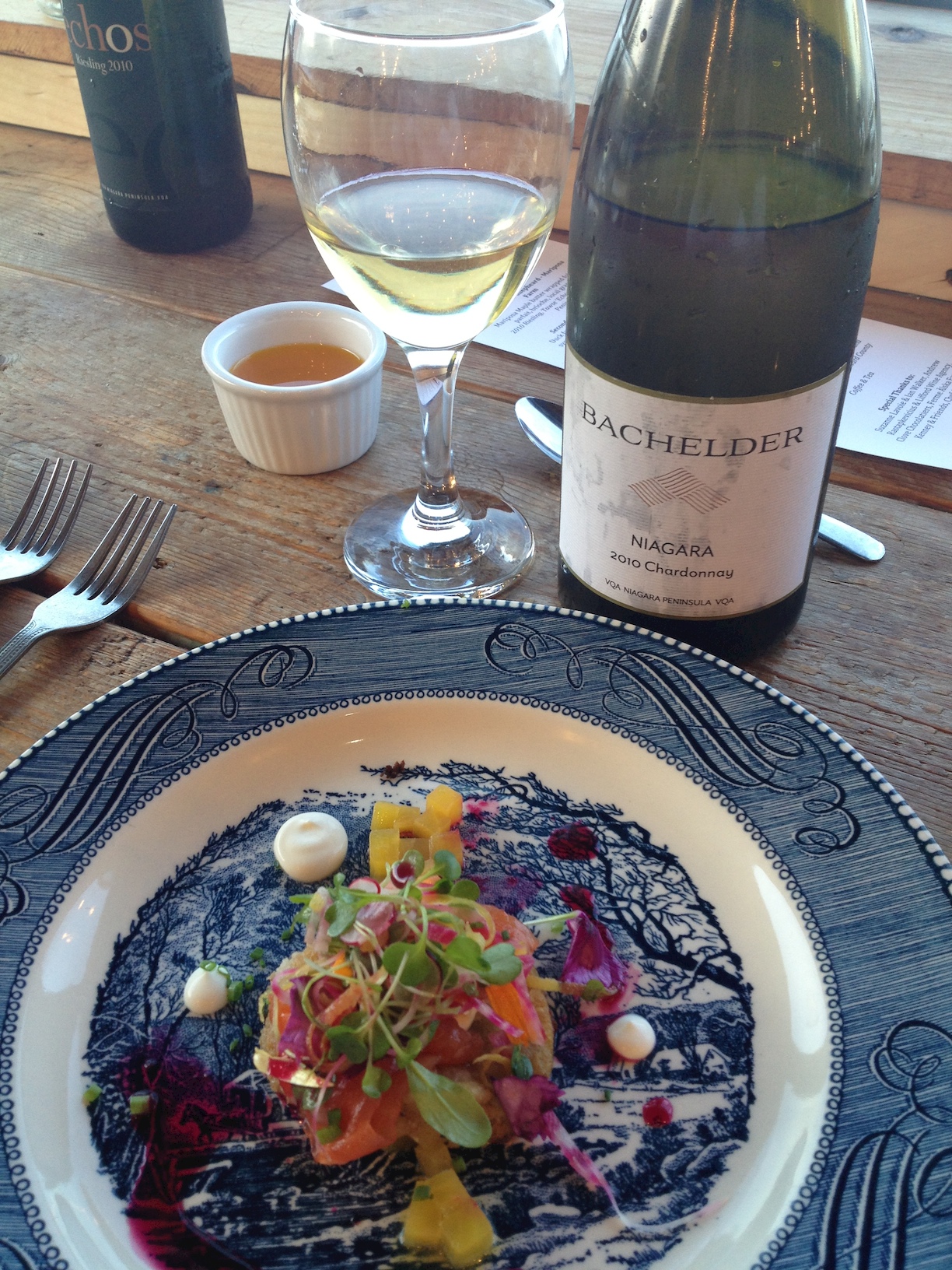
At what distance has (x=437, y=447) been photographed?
2.66 ft

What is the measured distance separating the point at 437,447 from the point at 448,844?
0.34 metres

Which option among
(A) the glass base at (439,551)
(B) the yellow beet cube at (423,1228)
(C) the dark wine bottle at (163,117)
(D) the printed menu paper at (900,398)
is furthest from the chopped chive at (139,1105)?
(C) the dark wine bottle at (163,117)

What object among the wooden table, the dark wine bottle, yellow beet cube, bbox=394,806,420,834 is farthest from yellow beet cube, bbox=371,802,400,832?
the dark wine bottle

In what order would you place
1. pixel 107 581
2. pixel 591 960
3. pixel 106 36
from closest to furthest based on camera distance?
pixel 591 960, pixel 107 581, pixel 106 36

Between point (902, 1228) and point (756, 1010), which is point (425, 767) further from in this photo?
point (902, 1228)

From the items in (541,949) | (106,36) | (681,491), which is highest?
(106,36)

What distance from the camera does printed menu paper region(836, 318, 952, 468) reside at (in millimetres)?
920

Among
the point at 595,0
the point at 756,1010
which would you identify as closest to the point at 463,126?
the point at 756,1010

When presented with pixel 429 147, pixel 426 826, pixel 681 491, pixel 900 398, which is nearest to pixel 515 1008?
pixel 426 826

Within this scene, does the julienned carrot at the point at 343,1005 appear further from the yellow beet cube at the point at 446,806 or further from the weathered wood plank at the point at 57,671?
the weathered wood plank at the point at 57,671

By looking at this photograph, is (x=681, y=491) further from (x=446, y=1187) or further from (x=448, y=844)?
(x=446, y=1187)

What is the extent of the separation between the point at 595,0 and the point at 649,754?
128cm

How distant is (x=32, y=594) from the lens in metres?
0.81

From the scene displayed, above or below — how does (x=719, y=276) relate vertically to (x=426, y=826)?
above
